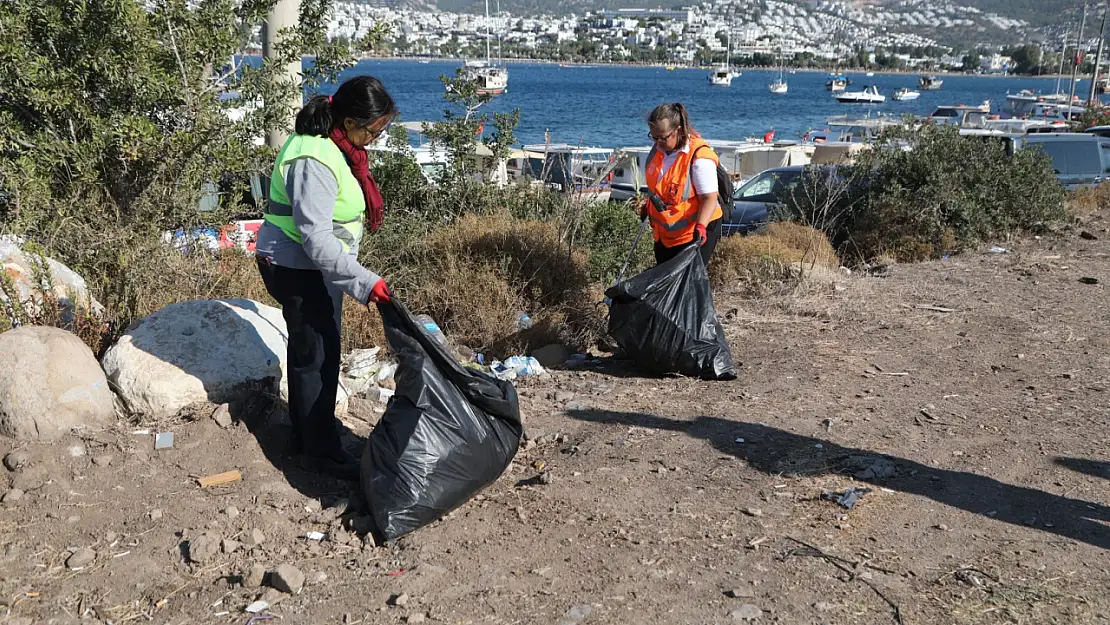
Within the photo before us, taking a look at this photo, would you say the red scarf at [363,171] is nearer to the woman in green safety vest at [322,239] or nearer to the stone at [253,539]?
the woman in green safety vest at [322,239]

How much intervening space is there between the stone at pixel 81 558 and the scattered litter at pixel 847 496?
2845 mm

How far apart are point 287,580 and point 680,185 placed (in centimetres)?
336

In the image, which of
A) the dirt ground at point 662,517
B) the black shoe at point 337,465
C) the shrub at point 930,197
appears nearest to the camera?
the dirt ground at point 662,517

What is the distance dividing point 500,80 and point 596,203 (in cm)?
7493

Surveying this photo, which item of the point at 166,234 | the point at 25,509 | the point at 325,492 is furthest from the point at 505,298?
the point at 25,509

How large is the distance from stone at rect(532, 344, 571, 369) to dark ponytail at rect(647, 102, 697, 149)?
158 cm

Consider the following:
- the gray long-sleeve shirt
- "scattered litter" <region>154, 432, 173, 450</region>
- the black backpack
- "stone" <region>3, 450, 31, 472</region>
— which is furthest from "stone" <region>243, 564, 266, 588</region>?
the black backpack

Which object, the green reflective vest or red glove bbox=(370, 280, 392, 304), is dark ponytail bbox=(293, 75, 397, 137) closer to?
the green reflective vest

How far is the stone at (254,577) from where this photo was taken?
10.8 feet

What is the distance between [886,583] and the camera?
3.27 meters

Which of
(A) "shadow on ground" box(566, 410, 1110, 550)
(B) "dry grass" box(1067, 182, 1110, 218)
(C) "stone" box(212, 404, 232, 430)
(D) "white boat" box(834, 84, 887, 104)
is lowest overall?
(D) "white boat" box(834, 84, 887, 104)

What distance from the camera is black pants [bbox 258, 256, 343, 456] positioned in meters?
3.82

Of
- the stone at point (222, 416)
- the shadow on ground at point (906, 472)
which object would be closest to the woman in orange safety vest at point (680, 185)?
the shadow on ground at point (906, 472)

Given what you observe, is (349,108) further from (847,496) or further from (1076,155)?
(1076,155)
